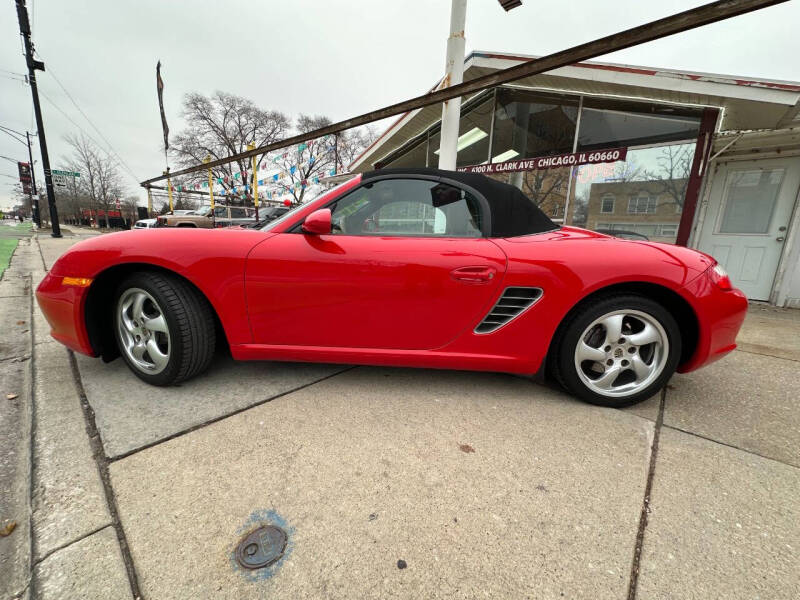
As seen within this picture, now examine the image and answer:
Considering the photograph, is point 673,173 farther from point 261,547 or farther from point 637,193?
point 261,547

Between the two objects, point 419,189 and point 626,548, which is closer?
point 626,548

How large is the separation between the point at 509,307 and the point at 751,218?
19.8ft

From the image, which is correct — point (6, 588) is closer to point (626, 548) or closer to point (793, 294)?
point (626, 548)

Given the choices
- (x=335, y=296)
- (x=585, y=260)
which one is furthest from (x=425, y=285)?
(x=585, y=260)

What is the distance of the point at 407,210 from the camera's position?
1.99m

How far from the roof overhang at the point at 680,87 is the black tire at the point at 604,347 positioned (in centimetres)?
413

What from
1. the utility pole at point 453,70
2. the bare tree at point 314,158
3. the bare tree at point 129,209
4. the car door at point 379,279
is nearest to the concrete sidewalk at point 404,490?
the car door at point 379,279

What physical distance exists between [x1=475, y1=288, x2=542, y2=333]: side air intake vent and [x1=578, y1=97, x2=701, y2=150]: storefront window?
497cm

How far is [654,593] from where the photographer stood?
3.18 feet

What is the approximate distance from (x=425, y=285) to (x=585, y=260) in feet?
2.81

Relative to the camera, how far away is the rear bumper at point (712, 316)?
181cm

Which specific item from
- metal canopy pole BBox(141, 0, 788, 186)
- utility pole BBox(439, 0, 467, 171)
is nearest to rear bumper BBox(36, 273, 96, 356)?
metal canopy pole BBox(141, 0, 788, 186)

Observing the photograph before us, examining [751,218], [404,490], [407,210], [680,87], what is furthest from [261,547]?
[751,218]

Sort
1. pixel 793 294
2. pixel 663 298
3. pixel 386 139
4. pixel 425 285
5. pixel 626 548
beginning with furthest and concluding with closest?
pixel 386 139, pixel 793 294, pixel 663 298, pixel 425 285, pixel 626 548
